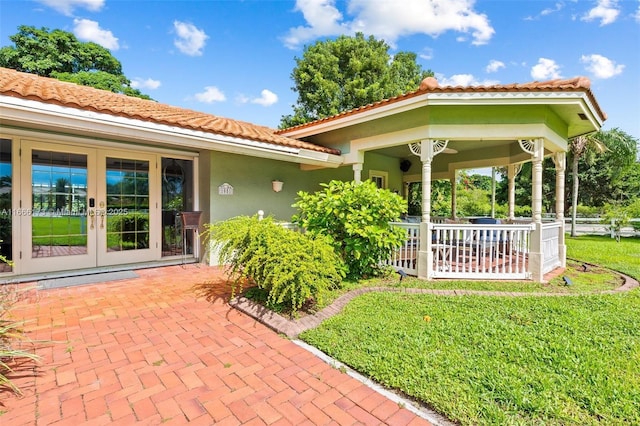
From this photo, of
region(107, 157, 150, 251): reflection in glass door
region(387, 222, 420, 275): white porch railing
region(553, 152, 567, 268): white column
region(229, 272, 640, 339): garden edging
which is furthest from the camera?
region(553, 152, 567, 268): white column

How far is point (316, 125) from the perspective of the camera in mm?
8664

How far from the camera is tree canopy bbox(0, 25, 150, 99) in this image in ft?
77.5

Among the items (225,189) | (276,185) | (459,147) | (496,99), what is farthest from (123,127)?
(459,147)

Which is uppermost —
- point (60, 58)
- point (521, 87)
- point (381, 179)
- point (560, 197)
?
point (60, 58)

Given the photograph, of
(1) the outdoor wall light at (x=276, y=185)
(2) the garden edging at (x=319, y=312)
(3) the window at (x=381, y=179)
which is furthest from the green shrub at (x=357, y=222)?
(3) the window at (x=381, y=179)

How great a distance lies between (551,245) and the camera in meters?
7.31

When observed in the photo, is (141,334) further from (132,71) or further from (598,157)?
(598,157)

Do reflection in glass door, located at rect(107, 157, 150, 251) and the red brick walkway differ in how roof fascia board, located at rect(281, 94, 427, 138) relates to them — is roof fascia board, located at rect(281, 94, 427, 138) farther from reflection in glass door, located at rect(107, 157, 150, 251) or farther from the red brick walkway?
the red brick walkway

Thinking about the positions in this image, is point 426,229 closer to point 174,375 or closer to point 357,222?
point 357,222

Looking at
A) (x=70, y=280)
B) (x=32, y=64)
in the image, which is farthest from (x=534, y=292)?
(x=32, y=64)

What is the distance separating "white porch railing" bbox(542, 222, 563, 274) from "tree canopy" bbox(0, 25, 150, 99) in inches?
1210

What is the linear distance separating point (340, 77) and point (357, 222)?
19436 mm

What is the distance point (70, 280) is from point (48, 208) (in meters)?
1.46

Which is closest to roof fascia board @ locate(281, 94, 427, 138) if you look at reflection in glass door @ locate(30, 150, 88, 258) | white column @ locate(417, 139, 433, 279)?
white column @ locate(417, 139, 433, 279)
